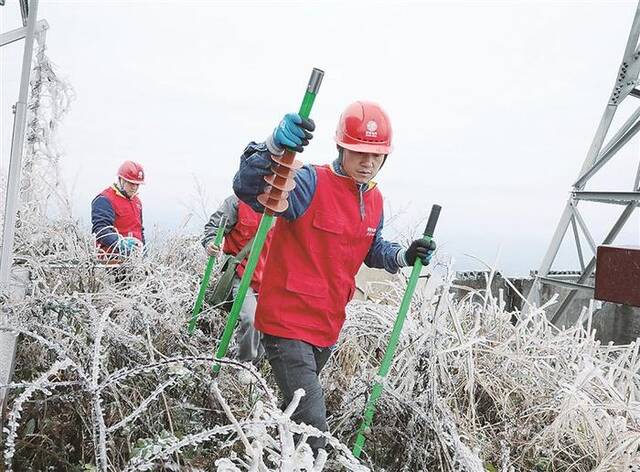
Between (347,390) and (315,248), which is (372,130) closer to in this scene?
(315,248)

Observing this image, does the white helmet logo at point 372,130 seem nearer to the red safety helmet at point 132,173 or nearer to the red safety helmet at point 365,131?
the red safety helmet at point 365,131

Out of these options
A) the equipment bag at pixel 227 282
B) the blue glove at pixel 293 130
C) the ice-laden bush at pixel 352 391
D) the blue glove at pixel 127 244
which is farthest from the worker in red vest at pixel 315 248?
the blue glove at pixel 127 244

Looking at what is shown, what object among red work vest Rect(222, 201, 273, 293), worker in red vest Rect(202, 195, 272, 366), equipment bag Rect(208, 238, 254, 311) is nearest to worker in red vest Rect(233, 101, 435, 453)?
worker in red vest Rect(202, 195, 272, 366)

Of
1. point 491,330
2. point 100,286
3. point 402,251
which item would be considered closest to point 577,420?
point 491,330

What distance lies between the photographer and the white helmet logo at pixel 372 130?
2.68m

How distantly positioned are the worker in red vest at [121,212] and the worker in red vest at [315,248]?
8.94 ft

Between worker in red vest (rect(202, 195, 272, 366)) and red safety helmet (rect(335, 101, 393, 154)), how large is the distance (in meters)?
1.37

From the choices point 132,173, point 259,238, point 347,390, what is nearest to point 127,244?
point 132,173

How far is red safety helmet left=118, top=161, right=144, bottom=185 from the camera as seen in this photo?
19.6ft

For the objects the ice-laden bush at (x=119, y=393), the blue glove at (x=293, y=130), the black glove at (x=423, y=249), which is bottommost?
the ice-laden bush at (x=119, y=393)

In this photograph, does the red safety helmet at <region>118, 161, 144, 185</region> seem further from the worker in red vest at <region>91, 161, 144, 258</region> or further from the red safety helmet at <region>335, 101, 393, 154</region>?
the red safety helmet at <region>335, 101, 393, 154</region>

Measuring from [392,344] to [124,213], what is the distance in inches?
147

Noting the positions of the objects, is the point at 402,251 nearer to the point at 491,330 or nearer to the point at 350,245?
the point at 350,245

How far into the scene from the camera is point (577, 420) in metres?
3.14
